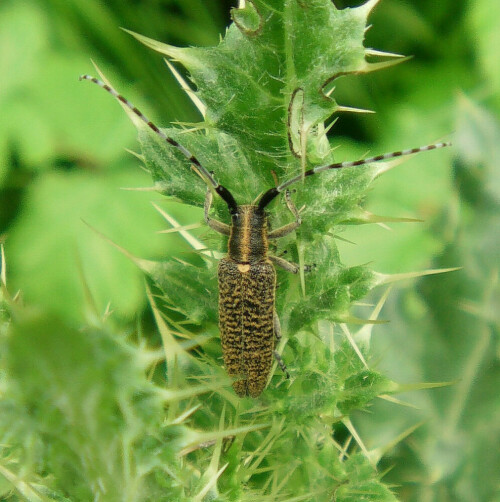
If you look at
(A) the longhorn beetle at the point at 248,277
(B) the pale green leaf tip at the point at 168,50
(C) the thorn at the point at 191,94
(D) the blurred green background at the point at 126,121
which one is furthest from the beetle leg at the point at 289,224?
(D) the blurred green background at the point at 126,121

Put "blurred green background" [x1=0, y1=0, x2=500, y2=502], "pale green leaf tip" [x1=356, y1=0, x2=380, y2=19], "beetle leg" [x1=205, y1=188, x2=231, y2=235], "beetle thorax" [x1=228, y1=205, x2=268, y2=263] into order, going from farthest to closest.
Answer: "blurred green background" [x1=0, y1=0, x2=500, y2=502], "beetle thorax" [x1=228, y1=205, x2=268, y2=263], "beetle leg" [x1=205, y1=188, x2=231, y2=235], "pale green leaf tip" [x1=356, y1=0, x2=380, y2=19]

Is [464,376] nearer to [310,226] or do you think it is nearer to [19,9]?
[310,226]

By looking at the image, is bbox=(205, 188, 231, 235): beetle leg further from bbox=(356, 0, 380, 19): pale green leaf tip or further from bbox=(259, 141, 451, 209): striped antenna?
bbox=(356, 0, 380, 19): pale green leaf tip

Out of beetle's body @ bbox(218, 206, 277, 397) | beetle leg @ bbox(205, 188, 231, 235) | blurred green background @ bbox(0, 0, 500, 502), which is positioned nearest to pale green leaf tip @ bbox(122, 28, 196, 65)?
beetle leg @ bbox(205, 188, 231, 235)

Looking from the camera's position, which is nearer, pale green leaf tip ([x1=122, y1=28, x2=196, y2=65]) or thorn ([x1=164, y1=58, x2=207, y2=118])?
pale green leaf tip ([x1=122, y1=28, x2=196, y2=65])

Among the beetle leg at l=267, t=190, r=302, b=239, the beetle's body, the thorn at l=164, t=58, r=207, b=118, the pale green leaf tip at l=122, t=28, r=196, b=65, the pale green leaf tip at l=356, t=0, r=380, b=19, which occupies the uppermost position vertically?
the pale green leaf tip at l=122, t=28, r=196, b=65

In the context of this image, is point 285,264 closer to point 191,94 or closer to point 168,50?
point 191,94

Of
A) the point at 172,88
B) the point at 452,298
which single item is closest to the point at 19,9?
the point at 172,88

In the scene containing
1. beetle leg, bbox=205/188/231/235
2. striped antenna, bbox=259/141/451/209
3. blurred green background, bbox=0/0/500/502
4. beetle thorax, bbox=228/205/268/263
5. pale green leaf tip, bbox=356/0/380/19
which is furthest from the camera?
blurred green background, bbox=0/0/500/502
